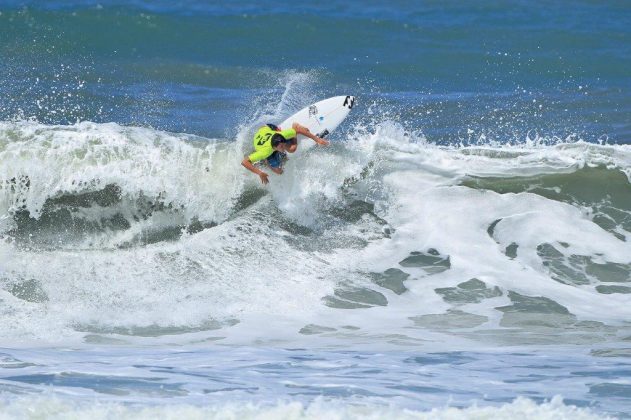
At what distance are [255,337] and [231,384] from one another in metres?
1.77

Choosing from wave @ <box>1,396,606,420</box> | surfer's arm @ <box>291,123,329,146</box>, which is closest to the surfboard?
surfer's arm @ <box>291,123,329,146</box>

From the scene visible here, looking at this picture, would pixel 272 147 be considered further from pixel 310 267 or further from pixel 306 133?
pixel 310 267

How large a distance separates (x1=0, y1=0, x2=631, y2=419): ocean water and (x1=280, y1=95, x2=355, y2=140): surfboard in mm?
324

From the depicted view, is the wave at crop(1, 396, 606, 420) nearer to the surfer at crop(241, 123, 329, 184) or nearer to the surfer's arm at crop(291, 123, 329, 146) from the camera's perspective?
the surfer at crop(241, 123, 329, 184)

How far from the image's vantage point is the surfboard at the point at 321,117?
11914mm

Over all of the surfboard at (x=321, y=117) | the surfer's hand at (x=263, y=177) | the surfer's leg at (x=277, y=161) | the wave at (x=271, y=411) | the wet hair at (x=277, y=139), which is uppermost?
the surfboard at (x=321, y=117)

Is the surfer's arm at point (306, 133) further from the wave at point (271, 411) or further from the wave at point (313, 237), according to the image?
the wave at point (271, 411)

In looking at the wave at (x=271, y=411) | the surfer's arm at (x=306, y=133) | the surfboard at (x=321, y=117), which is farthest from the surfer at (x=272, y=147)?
the wave at (x=271, y=411)

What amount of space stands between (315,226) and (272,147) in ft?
3.61

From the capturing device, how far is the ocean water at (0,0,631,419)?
683 centimetres

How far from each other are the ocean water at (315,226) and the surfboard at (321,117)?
1.06 feet

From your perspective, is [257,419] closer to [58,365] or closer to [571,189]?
[58,365]

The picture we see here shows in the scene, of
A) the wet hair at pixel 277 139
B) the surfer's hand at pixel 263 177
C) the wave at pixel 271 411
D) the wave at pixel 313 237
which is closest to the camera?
the wave at pixel 271 411

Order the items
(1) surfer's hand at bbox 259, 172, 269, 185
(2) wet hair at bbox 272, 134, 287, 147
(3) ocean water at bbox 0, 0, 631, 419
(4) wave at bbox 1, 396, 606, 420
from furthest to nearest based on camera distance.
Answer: (1) surfer's hand at bbox 259, 172, 269, 185
(2) wet hair at bbox 272, 134, 287, 147
(3) ocean water at bbox 0, 0, 631, 419
(4) wave at bbox 1, 396, 606, 420
